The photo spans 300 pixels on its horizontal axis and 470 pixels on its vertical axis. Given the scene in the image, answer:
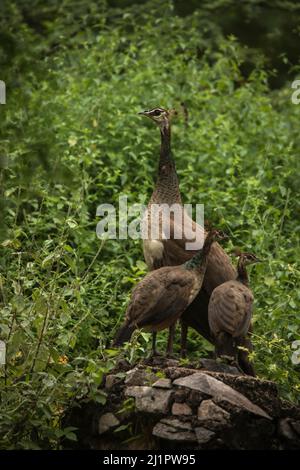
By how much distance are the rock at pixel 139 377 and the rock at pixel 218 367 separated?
0.46 m

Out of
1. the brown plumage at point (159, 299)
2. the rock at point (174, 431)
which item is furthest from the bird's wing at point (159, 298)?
the rock at point (174, 431)

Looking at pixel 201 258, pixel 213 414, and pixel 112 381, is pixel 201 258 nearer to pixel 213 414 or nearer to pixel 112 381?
pixel 112 381

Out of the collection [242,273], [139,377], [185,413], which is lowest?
[185,413]

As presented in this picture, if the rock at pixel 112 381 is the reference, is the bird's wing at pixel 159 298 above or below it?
above

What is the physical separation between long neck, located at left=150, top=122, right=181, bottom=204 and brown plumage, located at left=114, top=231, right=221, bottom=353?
48.6 inches

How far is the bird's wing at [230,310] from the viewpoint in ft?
21.7

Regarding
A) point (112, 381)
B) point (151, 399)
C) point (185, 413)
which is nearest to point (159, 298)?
point (112, 381)

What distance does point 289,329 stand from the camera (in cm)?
758

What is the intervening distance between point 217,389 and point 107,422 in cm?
69

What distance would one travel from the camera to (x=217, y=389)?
6000 millimetres

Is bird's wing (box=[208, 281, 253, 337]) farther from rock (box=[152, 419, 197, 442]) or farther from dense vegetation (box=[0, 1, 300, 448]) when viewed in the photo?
rock (box=[152, 419, 197, 442])

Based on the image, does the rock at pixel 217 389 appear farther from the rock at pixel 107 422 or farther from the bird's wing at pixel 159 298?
the bird's wing at pixel 159 298

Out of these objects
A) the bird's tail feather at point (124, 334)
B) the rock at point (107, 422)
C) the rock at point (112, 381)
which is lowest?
the rock at point (107, 422)

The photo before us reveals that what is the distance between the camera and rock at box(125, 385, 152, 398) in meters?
6.06
